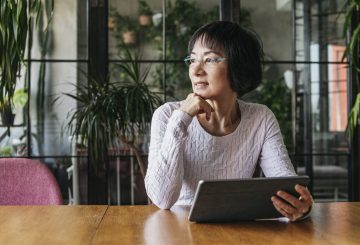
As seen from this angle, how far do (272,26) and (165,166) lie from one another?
2386 millimetres

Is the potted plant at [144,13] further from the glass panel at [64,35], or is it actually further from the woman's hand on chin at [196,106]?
the woman's hand on chin at [196,106]

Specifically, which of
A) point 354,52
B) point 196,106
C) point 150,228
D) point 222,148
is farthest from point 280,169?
point 354,52

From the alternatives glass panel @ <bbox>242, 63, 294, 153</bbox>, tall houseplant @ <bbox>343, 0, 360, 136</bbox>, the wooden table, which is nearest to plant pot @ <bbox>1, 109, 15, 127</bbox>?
glass panel @ <bbox>242, 63, 294, 153</bbox>

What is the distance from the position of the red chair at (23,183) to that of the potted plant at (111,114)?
884mm

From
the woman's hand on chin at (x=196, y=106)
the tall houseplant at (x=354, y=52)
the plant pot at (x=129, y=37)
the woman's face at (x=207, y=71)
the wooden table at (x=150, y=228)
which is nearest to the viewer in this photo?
the wooden table at (x=150, y=228)

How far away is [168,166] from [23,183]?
72 cm

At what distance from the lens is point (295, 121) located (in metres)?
3.67

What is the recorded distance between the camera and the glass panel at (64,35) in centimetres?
338

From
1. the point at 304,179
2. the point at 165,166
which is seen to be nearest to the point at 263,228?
the point at 304,179

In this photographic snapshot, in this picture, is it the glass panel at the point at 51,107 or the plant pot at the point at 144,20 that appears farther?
the plant pot at the point at 144,20

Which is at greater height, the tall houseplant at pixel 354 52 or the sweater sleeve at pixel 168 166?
the tall houseplant at pixel 354 52

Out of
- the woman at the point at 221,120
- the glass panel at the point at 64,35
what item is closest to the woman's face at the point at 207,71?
the woman at the point at 221,120

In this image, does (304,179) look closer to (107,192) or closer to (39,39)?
(107,192)

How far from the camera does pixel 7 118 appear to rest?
3.28 m
